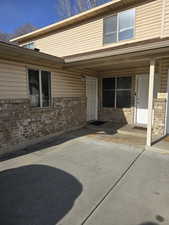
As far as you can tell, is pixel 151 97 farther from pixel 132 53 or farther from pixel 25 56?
pixel 25 56

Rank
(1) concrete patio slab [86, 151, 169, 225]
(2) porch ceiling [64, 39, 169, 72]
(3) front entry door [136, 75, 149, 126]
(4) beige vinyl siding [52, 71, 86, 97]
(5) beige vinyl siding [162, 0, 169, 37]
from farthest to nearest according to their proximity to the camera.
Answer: (3) front entry door [136, 75, 149, 126]
(4) beige vinyl siding [52, 71, 86, 97]
(5) beige vinyl siding [162, 0, 169, 37]
(2) porch ceiling [64, 39, 169, 72]
(1) concrete patio slab [86, 151, 169, 225]

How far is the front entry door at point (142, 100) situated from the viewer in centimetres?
640

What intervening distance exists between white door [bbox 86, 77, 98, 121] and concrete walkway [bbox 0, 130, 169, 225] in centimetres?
383

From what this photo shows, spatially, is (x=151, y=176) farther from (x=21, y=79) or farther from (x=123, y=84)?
(x=123, y=84)

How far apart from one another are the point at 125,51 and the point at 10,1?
726 centimetres

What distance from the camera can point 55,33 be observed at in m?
7.94

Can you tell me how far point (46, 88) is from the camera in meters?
5.10

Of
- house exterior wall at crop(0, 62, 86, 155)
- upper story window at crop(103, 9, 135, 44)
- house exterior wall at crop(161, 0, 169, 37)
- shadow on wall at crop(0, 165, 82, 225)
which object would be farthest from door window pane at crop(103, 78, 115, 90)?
shadow on wall at crop(0, 165, 82, 225)

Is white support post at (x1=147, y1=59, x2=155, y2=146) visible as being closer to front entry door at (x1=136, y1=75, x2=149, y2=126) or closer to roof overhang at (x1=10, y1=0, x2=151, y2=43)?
front entry door at (x1=136, y1=75, x2=149, y2=126)

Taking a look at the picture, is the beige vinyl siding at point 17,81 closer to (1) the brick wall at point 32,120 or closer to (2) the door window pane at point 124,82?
(1) the brick wall at point 32,120

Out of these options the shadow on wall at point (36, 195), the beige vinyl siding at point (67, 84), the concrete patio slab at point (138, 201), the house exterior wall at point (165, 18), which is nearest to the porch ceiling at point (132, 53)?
the beige vinyl siding at point (67, 84)

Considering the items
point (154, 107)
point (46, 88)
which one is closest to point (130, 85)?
point (154, 107)

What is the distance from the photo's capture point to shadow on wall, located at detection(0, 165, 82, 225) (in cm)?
189

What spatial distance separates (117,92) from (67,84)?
273 centimetres
